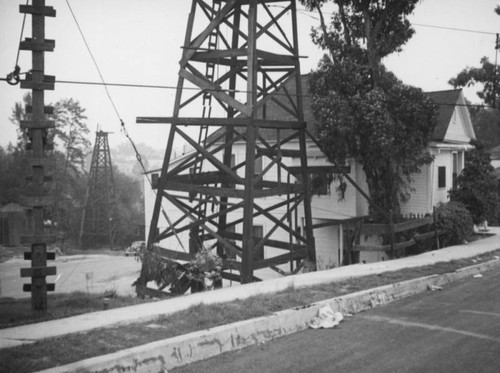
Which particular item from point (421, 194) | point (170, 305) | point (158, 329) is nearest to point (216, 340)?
point (158, 329)

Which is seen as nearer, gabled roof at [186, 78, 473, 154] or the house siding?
the house siding

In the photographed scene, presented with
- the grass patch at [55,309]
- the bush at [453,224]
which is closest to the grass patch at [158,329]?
the grass patch at [55,309]

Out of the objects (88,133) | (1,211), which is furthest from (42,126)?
(88,133)

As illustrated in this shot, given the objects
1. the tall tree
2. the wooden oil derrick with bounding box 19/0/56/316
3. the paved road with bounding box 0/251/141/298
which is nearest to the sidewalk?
the wooden oil derrick with bounding box 19/0/56/316

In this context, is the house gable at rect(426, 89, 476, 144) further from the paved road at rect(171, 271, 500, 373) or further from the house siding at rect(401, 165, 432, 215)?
the paved road at rect(171, 271, 500, 373)

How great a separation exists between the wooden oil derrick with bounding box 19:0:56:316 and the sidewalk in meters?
1.29

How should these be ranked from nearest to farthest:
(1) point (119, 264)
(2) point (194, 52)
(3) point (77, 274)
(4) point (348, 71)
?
(2) point (194, 52) < (4) point (348, 71) < (3) point (77, 274) < (1) point (119, 264)

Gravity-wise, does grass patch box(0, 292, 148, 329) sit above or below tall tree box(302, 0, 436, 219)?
below

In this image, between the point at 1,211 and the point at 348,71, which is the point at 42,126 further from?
the point at 1,211

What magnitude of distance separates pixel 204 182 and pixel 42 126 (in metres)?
7.03

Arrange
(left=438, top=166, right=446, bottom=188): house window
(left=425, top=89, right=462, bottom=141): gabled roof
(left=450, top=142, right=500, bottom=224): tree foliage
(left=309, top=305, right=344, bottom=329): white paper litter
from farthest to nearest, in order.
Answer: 1. (left=438, top=166, right=446, bottom=188): house window
2. (left=425, top=89, right=462, bottom=141): gabled roof
3. (left=450, top=142, right=500, bottom=224): tree foliage
4. (left=309, top=305, right=344, bottom=329): white paper litter

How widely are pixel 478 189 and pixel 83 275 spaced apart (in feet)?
70.2

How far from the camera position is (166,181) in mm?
13773

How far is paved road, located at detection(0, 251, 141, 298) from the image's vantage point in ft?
77.4
